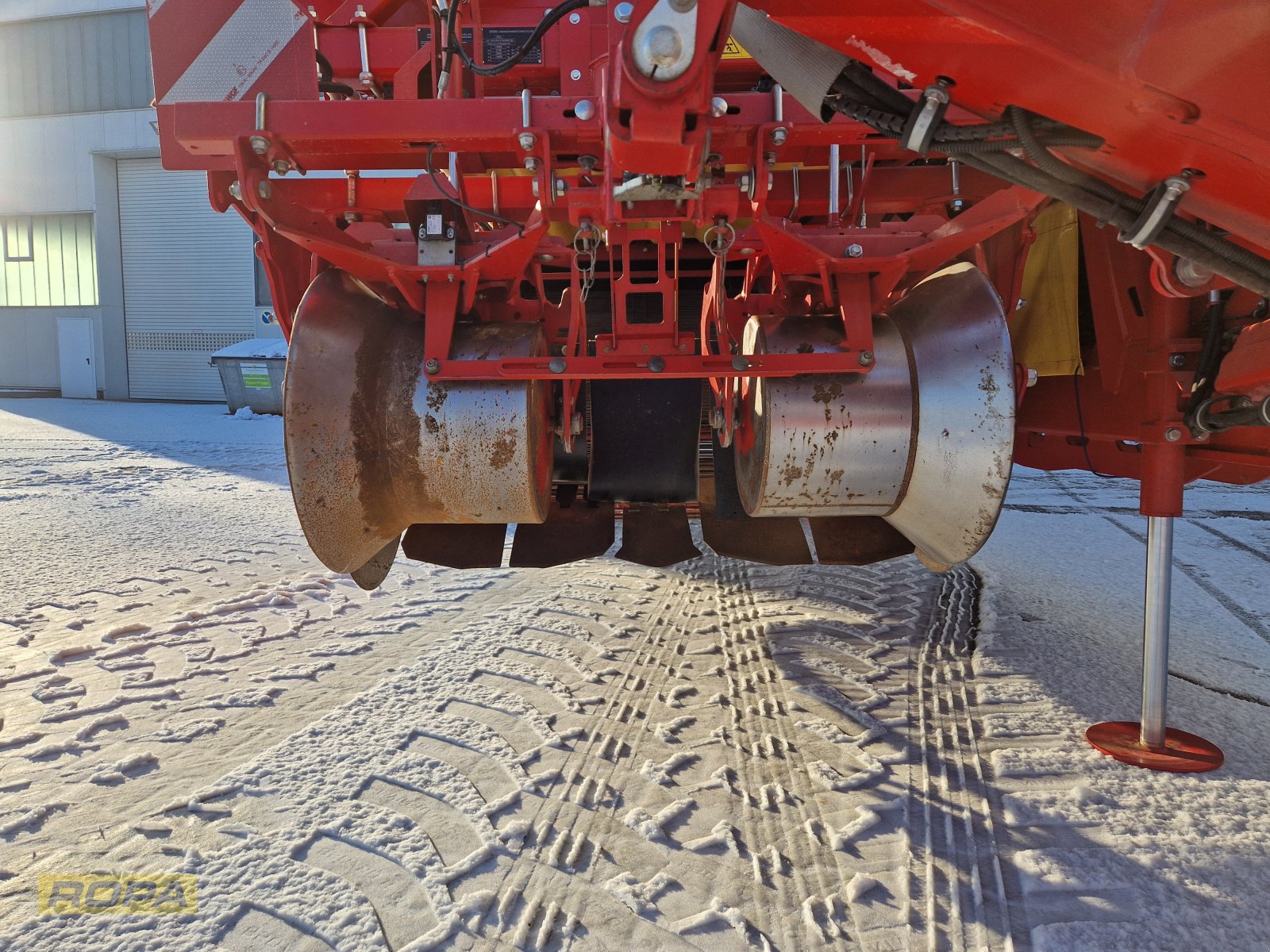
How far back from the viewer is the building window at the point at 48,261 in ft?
65.8

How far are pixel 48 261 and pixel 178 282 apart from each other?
14.1 feet

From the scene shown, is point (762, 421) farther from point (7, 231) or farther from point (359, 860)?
point (7, 231)

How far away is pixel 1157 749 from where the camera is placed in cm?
227

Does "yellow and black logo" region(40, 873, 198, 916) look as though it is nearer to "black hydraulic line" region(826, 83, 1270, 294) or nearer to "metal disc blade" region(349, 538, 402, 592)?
"metal disc blade" region(349, 538, 402, 592)

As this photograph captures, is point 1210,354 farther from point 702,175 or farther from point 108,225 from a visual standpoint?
point 108,225

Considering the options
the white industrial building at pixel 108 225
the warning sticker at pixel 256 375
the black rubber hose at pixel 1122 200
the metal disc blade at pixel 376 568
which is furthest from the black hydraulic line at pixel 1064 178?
the white industrial building at pixel 108 225

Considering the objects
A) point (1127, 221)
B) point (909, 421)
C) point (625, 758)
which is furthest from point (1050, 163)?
point (625, 758)

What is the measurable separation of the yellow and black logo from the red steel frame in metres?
1.18

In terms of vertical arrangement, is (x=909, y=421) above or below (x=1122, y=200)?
below

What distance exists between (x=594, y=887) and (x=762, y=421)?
1.05 metres

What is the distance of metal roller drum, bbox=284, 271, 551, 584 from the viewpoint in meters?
1.91

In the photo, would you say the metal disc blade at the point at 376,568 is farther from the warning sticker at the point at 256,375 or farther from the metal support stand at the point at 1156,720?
the warning sticker at the point at 256,375

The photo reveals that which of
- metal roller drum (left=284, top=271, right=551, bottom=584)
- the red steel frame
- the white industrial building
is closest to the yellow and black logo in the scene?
metal roller drum (left=284, top=271, right=551, bottom=584)

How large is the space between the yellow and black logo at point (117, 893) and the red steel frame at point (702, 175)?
1.18 m
